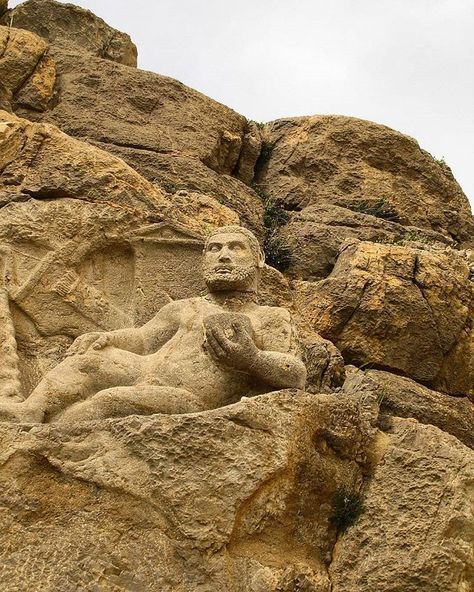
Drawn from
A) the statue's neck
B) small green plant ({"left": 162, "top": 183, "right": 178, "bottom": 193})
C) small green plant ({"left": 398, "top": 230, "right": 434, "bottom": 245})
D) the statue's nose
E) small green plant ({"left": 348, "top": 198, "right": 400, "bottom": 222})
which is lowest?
the statue's neck

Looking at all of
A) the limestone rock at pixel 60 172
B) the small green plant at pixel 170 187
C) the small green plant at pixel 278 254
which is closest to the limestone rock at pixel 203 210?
the limestone rock at pixel 60 172

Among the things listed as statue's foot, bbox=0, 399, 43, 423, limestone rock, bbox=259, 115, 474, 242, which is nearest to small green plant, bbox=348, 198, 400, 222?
limestone rock, bbox=259, 115, 474, 242

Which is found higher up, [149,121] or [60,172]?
[149,121]

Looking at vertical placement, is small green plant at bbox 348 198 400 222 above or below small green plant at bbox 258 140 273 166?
below

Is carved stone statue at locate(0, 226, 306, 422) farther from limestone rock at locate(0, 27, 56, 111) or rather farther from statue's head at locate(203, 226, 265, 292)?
limestone rock at locate(0, 27, 56, 111)

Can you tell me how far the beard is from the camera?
408 inches

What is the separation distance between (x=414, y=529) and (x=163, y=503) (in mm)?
1920

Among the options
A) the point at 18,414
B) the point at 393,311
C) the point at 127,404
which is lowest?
the point at 18,414

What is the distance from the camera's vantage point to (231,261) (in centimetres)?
1045

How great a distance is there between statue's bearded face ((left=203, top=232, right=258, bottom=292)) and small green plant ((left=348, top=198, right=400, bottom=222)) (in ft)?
17.8

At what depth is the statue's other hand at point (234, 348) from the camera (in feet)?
30.8

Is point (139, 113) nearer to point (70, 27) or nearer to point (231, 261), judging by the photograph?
point (70, 27)

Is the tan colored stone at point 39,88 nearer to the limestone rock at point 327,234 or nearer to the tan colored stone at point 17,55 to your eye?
the tan colored stone at point 17,55

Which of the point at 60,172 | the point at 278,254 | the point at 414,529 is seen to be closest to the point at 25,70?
the point at 60,172
